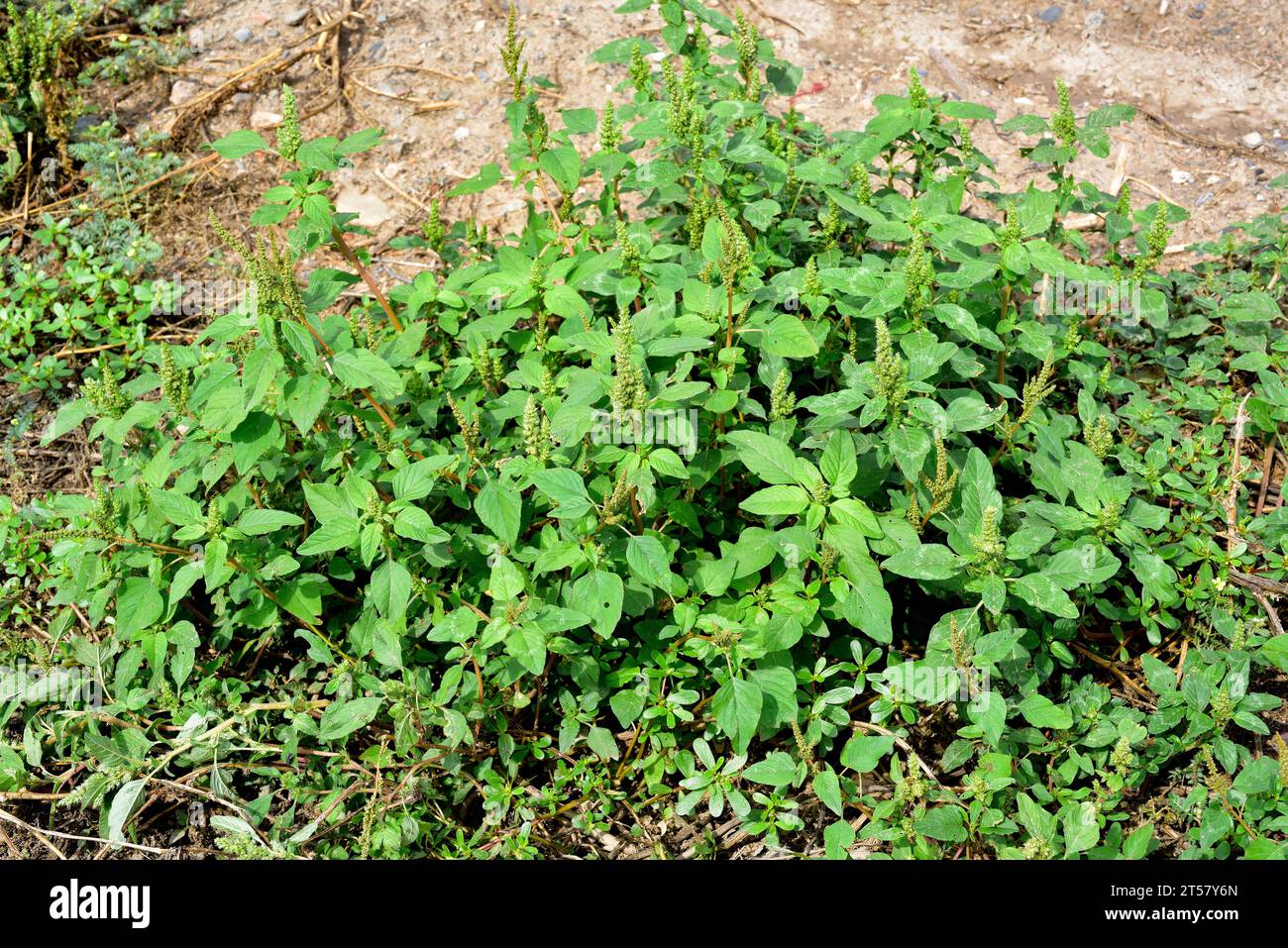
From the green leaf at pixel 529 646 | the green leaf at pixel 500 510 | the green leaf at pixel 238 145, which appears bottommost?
the green leaf at pixel 529 646

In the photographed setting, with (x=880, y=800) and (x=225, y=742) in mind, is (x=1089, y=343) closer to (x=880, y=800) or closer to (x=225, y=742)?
(x=880, y=800)

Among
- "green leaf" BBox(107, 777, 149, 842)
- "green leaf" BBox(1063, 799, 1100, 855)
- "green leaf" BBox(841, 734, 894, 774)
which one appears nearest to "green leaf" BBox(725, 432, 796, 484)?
"green leaf" BBox(841, 734, 894, 774)

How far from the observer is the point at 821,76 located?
5.16 m

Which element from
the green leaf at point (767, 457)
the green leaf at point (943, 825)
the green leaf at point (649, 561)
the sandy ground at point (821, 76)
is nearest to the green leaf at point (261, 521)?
the green leaf at point (649, 561)

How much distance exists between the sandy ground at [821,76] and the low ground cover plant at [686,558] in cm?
139

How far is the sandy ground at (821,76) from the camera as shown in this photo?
4.80 meters

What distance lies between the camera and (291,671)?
10.8 ft

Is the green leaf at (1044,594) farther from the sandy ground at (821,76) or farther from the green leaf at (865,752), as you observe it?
the sandy ground at (821,76)

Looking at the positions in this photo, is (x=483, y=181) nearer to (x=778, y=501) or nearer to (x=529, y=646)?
(x=778, y=501)

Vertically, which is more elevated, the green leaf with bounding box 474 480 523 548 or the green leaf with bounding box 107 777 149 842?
the green leaf with bounding box 474 480 523 548

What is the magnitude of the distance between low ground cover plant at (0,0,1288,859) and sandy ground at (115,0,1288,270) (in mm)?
1393

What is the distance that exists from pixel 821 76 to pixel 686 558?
305cm

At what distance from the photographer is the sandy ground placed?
4797 millimetres

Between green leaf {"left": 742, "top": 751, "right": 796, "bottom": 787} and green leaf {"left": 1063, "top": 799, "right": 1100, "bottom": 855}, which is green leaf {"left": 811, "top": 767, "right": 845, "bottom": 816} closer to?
green leaf {"left": 742, "top": 751, "right": 796, "bottom": 787}
